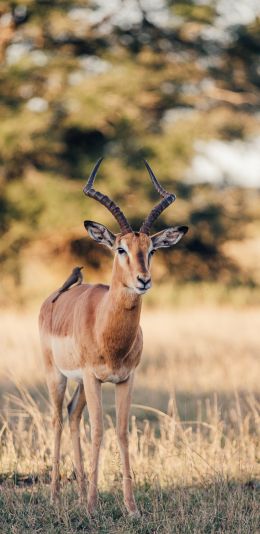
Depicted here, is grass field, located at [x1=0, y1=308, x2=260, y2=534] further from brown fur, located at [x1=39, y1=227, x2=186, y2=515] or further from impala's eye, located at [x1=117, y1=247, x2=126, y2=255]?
impala's eye, located at [x1=117, y1=247, x2=126, y2=255]

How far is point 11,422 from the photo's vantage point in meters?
8.53

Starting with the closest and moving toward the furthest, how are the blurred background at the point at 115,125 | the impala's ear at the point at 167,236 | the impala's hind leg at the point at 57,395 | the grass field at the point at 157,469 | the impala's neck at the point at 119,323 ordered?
the grass field at the point at 157,469, the impala's neck at the point at 119,323, the impala's ear at the point at 167,236, the impala's hind leg at the point at 57,395, the blurred background at the point at 115,125

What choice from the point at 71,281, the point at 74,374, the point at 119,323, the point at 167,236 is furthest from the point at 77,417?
the point at 167,236

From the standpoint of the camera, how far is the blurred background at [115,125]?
22219 mm

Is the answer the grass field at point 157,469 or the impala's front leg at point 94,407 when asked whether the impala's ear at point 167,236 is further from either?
the grass field at point 157,469

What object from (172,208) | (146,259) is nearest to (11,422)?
Result: (146,259)

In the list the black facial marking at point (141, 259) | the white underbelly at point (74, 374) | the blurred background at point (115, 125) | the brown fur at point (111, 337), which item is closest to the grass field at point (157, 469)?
the brown fur at point (111, 337)

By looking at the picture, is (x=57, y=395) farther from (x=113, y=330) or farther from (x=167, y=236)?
(x=167, y=236)

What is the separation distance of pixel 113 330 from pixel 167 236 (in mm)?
681

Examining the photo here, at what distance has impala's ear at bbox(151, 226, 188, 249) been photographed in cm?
575

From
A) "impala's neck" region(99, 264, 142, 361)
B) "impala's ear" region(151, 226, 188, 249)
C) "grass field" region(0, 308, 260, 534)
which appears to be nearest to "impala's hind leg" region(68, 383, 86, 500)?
"grass field" region(0, 308, 260, 534)

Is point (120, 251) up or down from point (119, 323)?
up

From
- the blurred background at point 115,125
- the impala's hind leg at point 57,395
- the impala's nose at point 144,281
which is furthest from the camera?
the blurred background at point 115,125

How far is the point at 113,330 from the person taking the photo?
566cm
